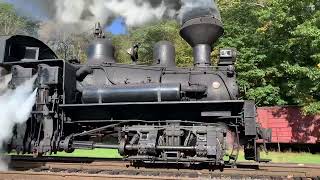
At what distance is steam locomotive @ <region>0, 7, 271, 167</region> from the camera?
7.22 meters

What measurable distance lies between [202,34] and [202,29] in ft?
0.38

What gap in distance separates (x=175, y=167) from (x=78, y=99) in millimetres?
2664

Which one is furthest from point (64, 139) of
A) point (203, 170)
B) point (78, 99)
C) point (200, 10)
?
point (200, 10)

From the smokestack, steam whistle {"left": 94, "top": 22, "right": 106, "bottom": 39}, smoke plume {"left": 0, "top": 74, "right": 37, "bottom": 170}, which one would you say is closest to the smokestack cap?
the smokestack

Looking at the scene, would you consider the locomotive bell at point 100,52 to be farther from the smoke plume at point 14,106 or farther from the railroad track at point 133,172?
the railroad track at point 133,172

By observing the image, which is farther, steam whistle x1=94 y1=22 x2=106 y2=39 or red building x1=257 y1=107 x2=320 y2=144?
red building x1=257 y1=107 x2=320 y2=144

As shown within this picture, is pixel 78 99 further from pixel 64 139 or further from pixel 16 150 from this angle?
pixel 16 150

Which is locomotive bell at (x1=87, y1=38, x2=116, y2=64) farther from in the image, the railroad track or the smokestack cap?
the railroad track

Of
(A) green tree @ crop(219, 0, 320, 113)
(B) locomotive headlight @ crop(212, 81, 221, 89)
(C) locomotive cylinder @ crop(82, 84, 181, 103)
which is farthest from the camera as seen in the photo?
(A) green tree @ crop(219, 0, 320, 113)

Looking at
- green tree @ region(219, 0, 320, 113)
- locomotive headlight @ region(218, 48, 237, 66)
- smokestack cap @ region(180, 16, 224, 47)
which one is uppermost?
green tree @ region(219, 0, 320, 113)

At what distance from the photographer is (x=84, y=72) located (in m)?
8.33

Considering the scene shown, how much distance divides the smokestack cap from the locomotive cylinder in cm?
166

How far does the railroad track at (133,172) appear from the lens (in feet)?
21.3

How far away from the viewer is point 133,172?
7.12m
